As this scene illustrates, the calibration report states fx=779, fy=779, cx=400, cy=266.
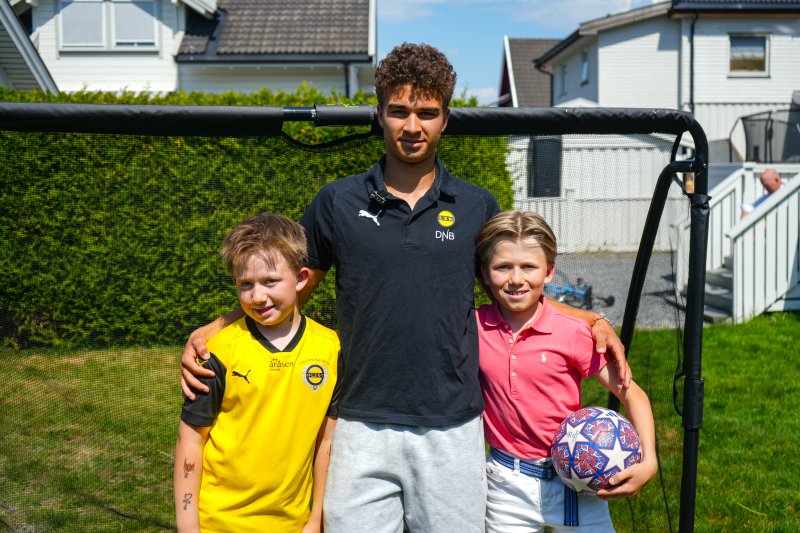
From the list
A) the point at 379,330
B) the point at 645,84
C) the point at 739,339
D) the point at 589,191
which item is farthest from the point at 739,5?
the point at 379,330

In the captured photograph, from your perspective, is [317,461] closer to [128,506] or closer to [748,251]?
[128,506]

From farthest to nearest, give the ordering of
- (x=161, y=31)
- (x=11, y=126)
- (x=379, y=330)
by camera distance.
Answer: (x=161, y=31) < (x=11, y=126) < (x=379, y=330)

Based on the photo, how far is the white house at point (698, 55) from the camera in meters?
24.8

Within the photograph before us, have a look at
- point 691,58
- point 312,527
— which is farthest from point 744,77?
point 312,527

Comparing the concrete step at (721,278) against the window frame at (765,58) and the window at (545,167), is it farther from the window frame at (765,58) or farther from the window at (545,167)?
the window frame at (765,58)

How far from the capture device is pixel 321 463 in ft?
8.72

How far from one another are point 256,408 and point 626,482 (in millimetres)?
1268

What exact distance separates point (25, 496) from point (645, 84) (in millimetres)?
24979

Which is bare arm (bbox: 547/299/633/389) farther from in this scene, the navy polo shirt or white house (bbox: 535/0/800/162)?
white house (bbox: 535/0/800/162)

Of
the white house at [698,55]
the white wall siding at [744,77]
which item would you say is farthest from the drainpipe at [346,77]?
the white wall siding at [744,77]

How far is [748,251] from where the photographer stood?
965cm

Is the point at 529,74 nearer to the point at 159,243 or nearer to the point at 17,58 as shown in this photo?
the point at 17,58

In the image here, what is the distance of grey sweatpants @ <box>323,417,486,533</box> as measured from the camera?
2551mm

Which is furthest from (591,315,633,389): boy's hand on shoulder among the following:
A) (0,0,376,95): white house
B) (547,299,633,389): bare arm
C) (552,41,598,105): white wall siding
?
(552,41,598,105): white wall siding
